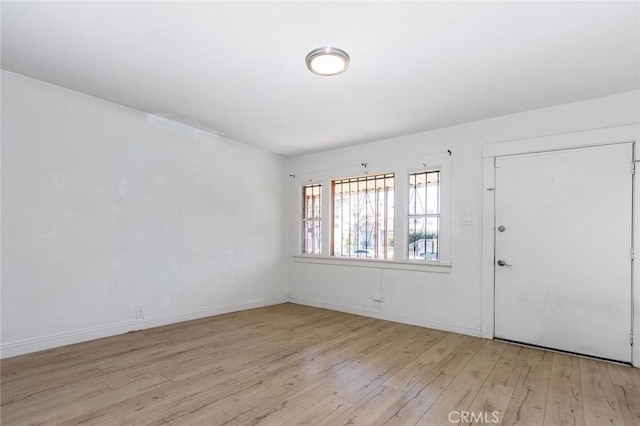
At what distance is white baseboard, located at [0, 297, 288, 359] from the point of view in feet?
10.4

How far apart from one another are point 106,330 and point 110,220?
127cm

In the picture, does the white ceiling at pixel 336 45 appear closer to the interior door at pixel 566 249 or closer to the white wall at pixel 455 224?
the white wall at pixel 455 224

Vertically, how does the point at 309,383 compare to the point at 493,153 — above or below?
below

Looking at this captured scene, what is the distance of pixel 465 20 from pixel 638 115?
244 cm

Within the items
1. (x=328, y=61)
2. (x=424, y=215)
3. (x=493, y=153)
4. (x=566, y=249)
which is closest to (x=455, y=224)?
(x=424, y=215)

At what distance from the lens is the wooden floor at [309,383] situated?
2229 mm

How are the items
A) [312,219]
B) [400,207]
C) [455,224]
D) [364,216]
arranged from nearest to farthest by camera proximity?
[455,224] → [400,207] → [364,216] → [312,219]

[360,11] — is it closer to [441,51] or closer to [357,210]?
[441,51]

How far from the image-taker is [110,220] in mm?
3816

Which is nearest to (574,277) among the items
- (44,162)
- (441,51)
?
(441,51)

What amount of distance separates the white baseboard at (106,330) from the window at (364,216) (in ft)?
6.29
